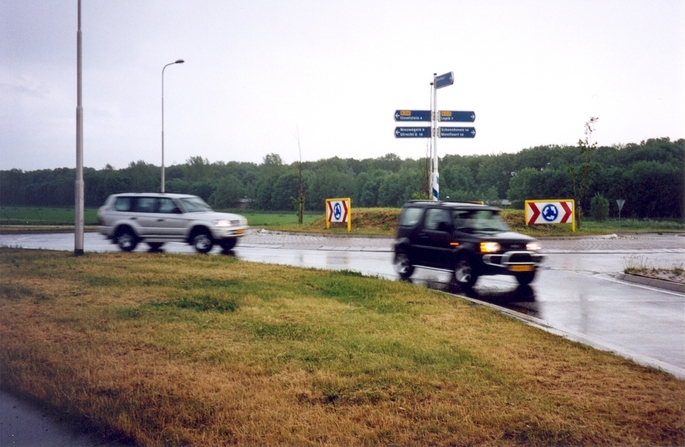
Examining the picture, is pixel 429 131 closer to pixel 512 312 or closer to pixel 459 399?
pixel 512 312

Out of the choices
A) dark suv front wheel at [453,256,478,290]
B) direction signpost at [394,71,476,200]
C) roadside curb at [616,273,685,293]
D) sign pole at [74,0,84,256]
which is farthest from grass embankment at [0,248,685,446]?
direction signpost at [394,71,476,200]

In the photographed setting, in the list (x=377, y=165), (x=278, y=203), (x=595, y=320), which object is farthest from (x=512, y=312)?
(x=377, y=165)

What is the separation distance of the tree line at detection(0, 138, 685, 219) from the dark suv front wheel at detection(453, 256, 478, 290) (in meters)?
20.9

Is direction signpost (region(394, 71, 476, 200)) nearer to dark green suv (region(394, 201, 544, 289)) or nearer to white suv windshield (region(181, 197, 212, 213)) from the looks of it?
white suv windshield (region(181, 197, 212, 213))

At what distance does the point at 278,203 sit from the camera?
50.0 m

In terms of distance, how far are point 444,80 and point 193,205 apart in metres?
12.8

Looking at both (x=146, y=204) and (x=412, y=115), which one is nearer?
(x=146, y=204)

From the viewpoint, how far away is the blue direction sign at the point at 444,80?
25469 millimetres

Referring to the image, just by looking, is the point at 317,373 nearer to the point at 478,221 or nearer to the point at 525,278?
the point at 478,221

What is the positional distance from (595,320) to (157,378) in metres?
6.78

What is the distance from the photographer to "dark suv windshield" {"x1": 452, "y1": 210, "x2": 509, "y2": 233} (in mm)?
12836

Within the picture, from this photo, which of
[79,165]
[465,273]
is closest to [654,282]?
[465,273]

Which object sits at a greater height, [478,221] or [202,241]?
[478,221]

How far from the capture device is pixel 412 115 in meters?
26.4
